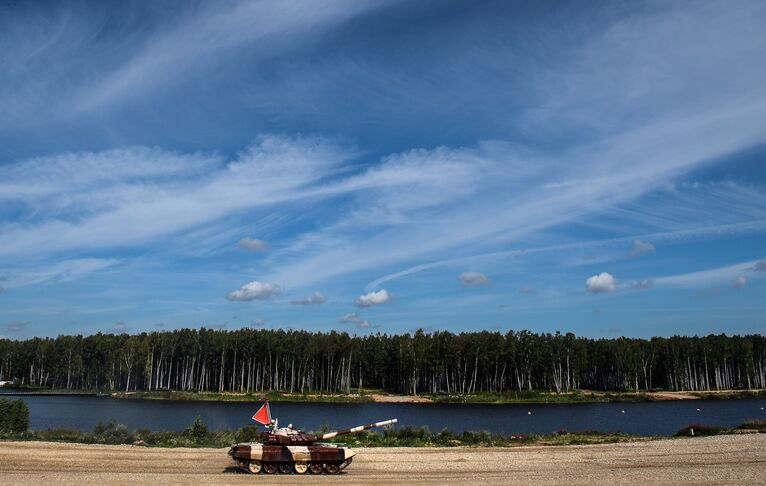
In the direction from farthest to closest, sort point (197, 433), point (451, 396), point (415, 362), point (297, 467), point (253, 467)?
point (415, 362) < point (451, 396) < point (197, 433) < point (297, 467) < point (253, 467)

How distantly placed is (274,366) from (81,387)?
1962 inches

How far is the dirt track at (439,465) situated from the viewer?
23.1 meters

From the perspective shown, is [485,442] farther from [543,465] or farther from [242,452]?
[242,452]

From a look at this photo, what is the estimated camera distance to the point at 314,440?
25.3 meters

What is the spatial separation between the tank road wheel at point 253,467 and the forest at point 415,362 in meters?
91.6

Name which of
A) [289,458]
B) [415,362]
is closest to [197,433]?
[289,458]

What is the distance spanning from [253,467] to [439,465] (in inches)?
339

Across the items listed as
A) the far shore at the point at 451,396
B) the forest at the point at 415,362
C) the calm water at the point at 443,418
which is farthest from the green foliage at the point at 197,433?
the forest at the point at 415,362

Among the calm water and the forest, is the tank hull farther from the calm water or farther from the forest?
the forest

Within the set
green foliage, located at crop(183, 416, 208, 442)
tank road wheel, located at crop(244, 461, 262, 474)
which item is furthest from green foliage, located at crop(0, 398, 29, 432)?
tank road wheel, located at crop(244, 461, 262, 474)

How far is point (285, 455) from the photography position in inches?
961

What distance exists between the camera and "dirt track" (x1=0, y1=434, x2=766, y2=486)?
75.8ft

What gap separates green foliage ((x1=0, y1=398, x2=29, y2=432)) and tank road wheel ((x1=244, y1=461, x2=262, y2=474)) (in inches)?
889

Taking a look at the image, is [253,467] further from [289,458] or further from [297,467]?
[297,467]
